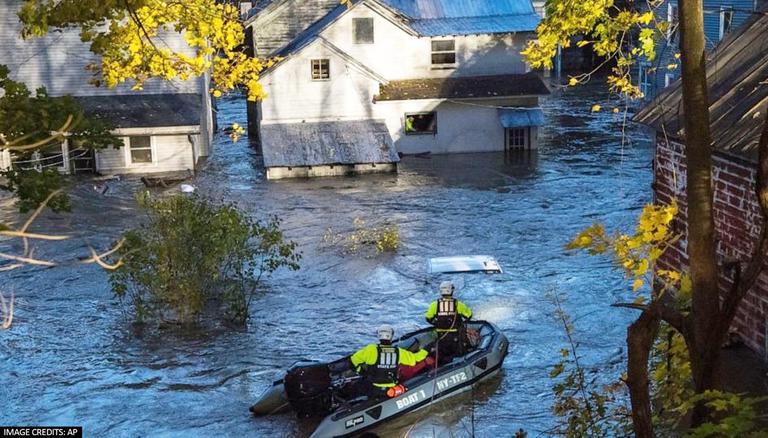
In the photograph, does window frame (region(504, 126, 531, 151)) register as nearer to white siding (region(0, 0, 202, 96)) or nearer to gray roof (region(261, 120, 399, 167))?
gray roof (region(261, 120, 399, 167))

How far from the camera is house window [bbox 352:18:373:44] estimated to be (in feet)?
131

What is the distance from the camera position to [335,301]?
78.4ft

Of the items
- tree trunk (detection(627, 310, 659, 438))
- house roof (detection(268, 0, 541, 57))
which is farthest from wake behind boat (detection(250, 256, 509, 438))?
house roof (detection(268, 0, 541, 57))

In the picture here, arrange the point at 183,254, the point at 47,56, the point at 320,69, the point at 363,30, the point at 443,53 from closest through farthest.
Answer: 1. the point at 183,254
2. the point at 47,56
3. the point at 320,69
4. the point at 363,30
5. the point at 443,53

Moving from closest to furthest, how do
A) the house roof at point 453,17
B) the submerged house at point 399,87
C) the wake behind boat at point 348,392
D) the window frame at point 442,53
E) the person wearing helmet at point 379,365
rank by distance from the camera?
the wake behind boat at point 348,392
the person wearing helmet at point 379,365
the submerged house at point 399,87
the house roof at point 453,17
the window frame at point 442,53

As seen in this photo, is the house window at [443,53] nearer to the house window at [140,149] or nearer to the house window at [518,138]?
the house window at [518,138]

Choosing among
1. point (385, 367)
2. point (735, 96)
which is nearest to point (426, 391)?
point (385, 367)

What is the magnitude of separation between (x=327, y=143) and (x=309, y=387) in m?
22.6

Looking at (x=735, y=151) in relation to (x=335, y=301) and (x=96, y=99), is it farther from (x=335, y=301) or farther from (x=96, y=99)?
(x=96, y=99)

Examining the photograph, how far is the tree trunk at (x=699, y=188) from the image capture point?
7.95 meters

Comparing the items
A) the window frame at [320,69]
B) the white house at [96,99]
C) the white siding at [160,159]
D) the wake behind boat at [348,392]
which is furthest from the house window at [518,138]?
the wake behind boat at [348,392]

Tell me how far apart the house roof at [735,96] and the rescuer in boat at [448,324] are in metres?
4.46

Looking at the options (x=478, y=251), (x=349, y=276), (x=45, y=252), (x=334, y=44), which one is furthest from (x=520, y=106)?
(x=45, y=252)

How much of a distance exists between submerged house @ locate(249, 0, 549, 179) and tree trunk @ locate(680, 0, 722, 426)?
29.5 meters
